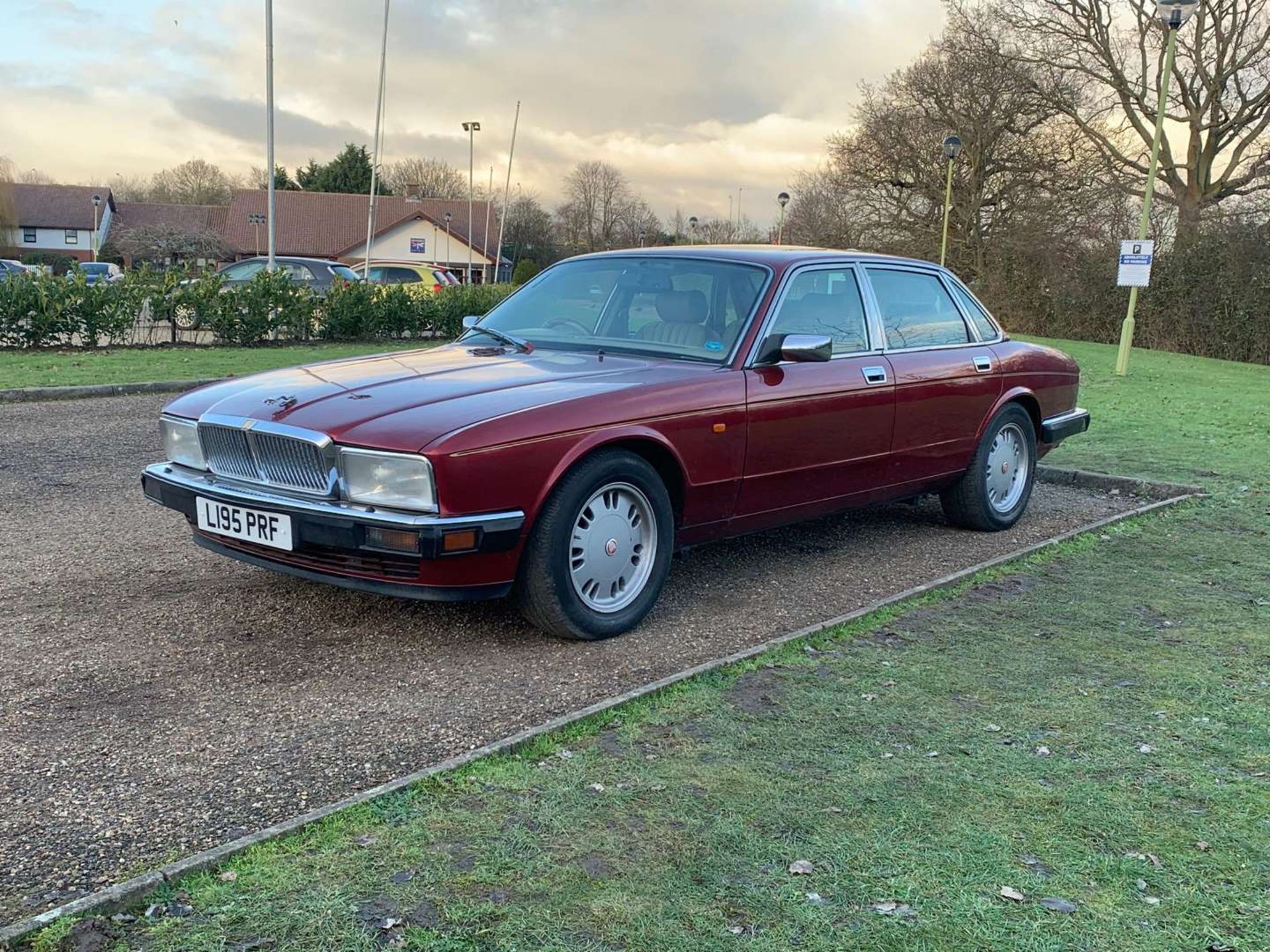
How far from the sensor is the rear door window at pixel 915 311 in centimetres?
580

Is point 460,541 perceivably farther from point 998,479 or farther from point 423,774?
point 998,479

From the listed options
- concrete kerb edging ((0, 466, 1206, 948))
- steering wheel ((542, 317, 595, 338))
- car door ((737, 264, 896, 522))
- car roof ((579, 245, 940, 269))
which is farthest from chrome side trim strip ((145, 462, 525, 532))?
car roof ((579, 245, 940, 269))

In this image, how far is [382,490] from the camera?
3803 millimetres

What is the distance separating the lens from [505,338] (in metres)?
5.36

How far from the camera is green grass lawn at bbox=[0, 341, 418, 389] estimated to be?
463 inches

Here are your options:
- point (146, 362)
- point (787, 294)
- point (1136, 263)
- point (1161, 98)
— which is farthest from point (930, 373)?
point (1161, 98)

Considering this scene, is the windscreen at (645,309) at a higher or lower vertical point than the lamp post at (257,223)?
lower

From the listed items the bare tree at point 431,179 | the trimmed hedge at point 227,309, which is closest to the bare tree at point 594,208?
the bare tree at point 431,179

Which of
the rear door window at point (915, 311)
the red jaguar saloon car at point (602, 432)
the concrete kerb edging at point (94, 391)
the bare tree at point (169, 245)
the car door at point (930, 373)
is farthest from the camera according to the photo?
the bare tree at point (169, 245)

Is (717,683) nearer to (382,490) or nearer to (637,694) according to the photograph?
(637,694)

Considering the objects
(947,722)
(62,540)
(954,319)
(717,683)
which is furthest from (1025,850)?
(62,540)

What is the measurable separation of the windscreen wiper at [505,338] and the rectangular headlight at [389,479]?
1.45 m

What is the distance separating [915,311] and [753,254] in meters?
1.21

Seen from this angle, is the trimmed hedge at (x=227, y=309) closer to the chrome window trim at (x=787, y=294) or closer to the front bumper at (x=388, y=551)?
the front bumper at (x=388, y=551)
